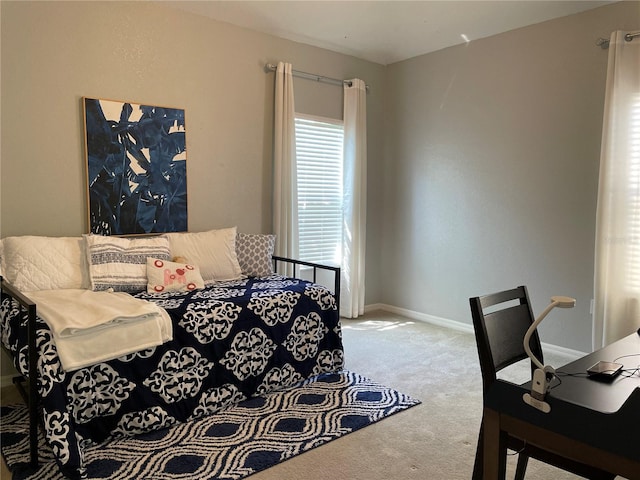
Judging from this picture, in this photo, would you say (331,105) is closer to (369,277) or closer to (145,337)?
(369,277)

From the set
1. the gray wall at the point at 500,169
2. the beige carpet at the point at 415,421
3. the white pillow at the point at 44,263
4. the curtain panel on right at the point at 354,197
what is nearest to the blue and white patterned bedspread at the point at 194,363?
the white pillow at the point at 44,263

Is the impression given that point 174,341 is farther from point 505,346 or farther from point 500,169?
point 500,169

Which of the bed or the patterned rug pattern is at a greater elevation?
the bed

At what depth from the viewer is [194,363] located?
2.45m

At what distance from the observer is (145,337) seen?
7.32 feet

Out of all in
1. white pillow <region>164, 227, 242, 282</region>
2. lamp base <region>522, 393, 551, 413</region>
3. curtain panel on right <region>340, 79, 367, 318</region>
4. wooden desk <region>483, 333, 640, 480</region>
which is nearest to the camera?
wooden desk <region>483, 333, 640, 480</region>

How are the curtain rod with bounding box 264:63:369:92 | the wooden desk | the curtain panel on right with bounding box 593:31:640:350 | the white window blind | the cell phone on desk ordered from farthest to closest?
1. the white window blind
2. the curtain rod with bounding box 264:63:369:92
3. the curtain panel on right with bounding box 593:31:640:350
4. the cell phone on desk
5. the wooden desk

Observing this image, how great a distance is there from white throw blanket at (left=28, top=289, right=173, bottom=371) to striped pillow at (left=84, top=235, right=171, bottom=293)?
0.87 ft

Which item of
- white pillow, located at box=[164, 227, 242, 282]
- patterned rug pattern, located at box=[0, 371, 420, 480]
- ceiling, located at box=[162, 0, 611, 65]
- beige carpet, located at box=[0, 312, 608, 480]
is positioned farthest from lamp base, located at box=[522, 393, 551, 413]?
ceiling, located at box=[162, 0, 611, 65]

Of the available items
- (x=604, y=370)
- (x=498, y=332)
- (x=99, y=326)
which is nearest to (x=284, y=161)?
(x=99, y=326)

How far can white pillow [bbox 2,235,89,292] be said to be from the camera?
262cm

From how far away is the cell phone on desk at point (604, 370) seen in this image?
1.35m

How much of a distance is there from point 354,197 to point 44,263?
8.25ft

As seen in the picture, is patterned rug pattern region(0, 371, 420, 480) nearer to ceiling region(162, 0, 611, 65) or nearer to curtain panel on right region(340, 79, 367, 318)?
curtain panel on right region(340, 79, 367, 318)
